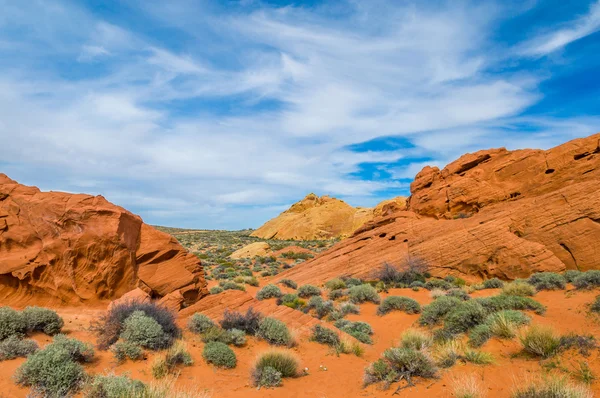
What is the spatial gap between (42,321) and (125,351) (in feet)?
7.37

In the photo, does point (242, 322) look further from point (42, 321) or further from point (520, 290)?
point (520, 290)

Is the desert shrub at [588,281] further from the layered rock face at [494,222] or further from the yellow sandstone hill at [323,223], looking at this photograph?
the yellow sandstone hill at [323,223]

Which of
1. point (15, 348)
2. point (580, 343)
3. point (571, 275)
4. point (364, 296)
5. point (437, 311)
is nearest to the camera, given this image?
point (580, 343)

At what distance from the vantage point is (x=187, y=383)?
7.03 meters

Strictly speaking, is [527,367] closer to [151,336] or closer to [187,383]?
[187,383]

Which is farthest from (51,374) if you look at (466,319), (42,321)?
(466,319)

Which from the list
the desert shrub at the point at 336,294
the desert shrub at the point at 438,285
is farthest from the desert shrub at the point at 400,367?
the desert shrub at the point at 438,285

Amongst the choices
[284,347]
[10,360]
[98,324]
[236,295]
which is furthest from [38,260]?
[284,347]

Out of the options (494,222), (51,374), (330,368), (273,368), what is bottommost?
(330,368)

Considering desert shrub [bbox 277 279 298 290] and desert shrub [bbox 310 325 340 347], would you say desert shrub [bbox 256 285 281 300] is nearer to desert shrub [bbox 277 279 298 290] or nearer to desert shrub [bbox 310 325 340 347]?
desert shrub [bbox 277 279 298 290]

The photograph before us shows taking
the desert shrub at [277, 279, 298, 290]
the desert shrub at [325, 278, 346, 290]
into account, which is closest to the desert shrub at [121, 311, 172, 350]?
the desert shrub at [325, 278, 346, 290]

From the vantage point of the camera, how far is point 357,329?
38.5 ft

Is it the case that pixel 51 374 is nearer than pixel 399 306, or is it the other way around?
pixel 51 374

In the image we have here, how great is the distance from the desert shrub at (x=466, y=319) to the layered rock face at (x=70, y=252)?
313 inches
